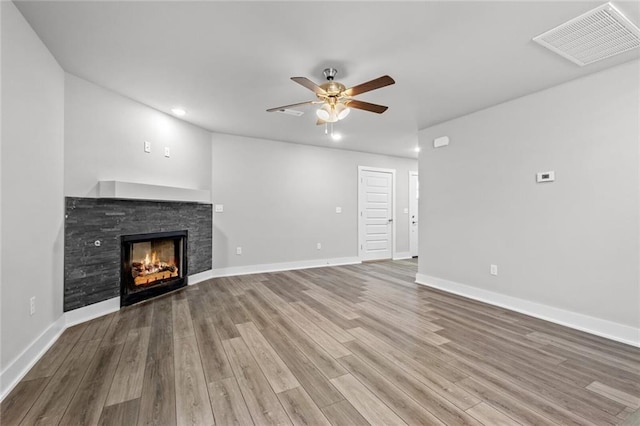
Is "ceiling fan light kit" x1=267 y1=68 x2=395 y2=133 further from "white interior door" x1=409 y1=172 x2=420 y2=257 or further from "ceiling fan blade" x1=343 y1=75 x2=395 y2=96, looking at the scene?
"white interior door" x1=409 y1=172 x2=420 y2=257

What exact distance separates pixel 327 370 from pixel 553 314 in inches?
102

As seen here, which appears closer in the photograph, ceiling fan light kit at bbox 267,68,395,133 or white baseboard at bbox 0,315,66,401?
white baseboard at bbox 0,315,66,401

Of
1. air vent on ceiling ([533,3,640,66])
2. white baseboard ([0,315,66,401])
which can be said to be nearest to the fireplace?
white baseboard ([0,315,66,401])

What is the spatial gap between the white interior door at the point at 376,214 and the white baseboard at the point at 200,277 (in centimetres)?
322

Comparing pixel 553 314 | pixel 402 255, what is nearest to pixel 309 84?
pixel 553 314

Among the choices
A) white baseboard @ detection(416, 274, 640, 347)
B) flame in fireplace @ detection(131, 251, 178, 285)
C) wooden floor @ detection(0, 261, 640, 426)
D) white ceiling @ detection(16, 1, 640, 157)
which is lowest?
wooden floor @ detection(0, 261, 640, 426)

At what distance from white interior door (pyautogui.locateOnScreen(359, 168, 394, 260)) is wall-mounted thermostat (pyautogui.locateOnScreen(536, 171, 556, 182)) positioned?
3.52 metres

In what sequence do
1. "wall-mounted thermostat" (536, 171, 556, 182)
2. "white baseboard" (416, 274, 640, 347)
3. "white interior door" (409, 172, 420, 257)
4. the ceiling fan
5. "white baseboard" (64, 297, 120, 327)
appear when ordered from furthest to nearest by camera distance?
"white interior door" (409, 172, 420, 257) → "wall-mounted thermostat" (536, 171, 556, 182) → "white baseboard" (64, 297, 120, 327) → "white baseboard" (416, 274, 640, 347) → the ceiling fan

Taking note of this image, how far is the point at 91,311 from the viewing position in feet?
9.55

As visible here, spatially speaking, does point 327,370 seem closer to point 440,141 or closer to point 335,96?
point 335,96

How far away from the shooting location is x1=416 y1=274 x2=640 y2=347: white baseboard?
8.01ft

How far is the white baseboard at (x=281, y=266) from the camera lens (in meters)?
4.85

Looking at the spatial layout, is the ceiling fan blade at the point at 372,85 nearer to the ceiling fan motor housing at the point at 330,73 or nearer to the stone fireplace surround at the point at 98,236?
the ceiling fan motor housing at the point at 330,73

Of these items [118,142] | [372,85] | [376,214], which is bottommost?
[376,214]
